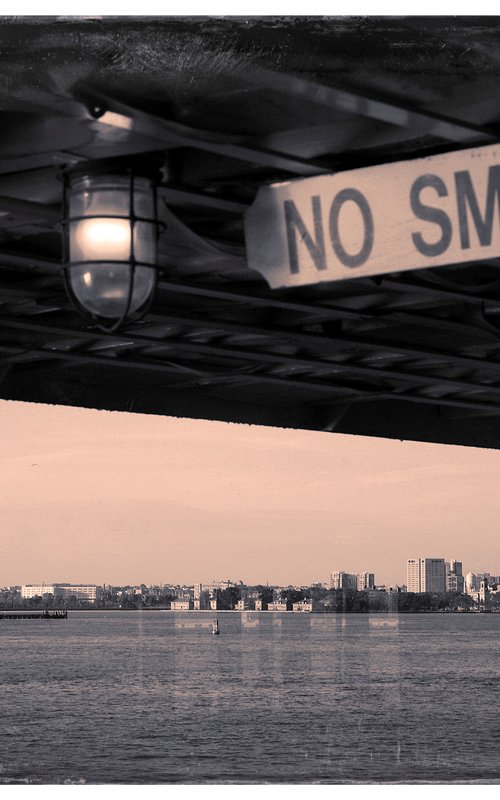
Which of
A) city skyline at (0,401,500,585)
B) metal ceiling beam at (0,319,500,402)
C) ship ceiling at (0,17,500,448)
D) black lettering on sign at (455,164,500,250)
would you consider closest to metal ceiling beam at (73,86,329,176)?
ship ceiling at (0,17,500,448)

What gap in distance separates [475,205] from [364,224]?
51cm

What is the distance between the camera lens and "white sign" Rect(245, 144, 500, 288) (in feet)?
20.8

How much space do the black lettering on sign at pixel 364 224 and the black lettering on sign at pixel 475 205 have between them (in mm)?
412

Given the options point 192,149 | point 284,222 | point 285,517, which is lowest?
point 284,222

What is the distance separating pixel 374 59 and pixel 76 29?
136 cm

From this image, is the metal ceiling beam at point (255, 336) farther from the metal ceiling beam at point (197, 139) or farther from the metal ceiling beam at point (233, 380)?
the metal ceiling beam at point (197, 139)

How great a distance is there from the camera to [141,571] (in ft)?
404

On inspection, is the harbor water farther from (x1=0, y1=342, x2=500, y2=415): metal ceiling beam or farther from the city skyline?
(x1=0, y1=342, x2=500, y2=415): metal ceiling beam

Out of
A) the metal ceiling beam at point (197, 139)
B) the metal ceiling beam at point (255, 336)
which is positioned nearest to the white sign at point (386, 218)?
the metal ceiling beam at point (197, 139)

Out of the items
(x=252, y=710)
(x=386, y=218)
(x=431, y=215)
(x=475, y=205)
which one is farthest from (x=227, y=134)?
(x=252, y=710)

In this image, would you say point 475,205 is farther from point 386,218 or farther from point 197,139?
point 197,139

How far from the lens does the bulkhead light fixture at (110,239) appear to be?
6.81 meters

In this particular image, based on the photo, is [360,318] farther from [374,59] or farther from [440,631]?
[440,631]
